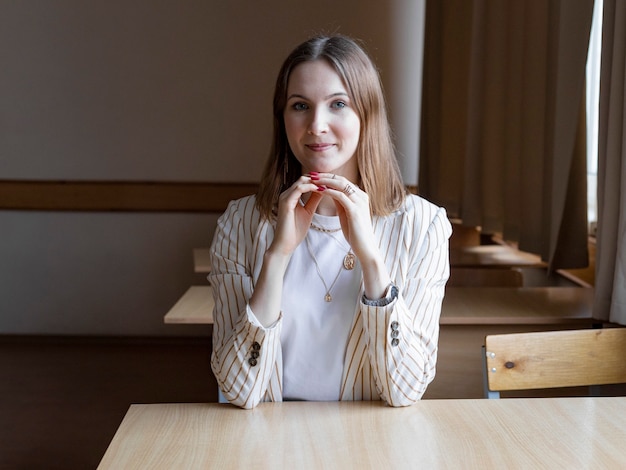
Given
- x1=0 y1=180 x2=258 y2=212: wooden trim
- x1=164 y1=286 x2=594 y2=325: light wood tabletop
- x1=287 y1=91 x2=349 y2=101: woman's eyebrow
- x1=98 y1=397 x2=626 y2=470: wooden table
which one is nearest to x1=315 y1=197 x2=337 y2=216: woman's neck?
x1=287 y1=91 x2=349 y2=101: woman's eyebrow

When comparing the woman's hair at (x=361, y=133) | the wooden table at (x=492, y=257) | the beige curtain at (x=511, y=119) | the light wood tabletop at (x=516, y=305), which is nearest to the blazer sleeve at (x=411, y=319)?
the woman's hair at (x=361, y=133)

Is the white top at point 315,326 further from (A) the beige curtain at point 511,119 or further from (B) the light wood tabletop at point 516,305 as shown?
(A) the beige curtain at point 511,119

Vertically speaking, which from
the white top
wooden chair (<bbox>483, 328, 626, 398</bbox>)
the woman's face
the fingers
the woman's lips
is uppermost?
the woman's face

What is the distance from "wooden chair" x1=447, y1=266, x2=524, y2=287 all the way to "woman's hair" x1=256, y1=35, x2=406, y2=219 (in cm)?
206

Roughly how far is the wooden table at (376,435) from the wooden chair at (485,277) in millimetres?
2063

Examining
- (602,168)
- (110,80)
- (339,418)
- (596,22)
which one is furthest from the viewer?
(110,80)

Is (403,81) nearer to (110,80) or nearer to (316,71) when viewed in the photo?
(110,80)

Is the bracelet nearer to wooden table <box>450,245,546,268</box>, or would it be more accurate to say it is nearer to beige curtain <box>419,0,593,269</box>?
beige curtain <box>419,0,593,269</box>

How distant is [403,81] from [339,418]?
14.7 feet

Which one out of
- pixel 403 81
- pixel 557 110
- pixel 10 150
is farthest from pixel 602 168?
pixel 10 150

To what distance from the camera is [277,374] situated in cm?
194

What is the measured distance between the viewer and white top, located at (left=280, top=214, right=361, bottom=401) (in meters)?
1.93

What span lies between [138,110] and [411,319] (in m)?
4.34

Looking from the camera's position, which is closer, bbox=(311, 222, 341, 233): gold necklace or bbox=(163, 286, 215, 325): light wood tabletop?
bbox=(311, 222, 341, 233): gold necklace
